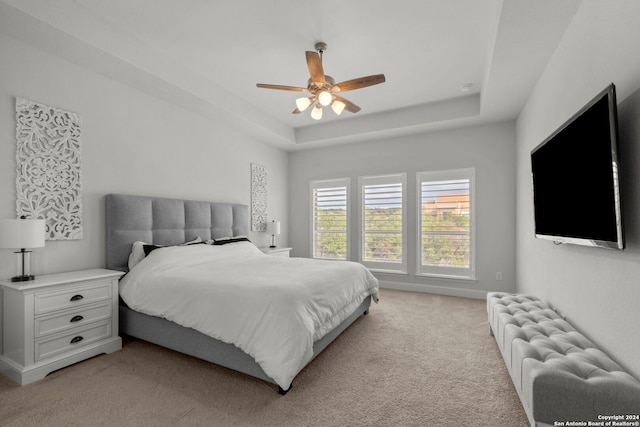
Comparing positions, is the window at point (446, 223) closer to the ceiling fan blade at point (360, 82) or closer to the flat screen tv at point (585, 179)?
the flat screen tv at point (585, 179)

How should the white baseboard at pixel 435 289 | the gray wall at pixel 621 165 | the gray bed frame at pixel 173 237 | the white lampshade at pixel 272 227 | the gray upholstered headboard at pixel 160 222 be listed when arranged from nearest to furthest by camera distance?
the gray wall at pixel 621 165, the gray bed frame at pixel 173 237, the gray upholstered headboard at pixel 160 222, the white baseboard at pixel 435 289, the white lampshade at pixel 272 227

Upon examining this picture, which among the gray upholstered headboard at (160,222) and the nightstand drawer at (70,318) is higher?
the gray upholstered headboard at (160,222)

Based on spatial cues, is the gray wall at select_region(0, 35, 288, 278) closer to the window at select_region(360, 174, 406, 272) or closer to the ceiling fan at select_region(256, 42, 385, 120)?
the ceiling fan at select_region(256, 42, 385, 120)

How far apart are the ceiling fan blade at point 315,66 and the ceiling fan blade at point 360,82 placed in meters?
0.17

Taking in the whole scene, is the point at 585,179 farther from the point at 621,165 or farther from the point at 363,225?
the point at 363,225

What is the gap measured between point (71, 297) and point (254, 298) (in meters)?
1.55

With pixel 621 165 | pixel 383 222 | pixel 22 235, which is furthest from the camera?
pixel 383 222

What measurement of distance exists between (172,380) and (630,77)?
3.34 m

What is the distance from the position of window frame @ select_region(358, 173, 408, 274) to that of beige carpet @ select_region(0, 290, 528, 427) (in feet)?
7.11

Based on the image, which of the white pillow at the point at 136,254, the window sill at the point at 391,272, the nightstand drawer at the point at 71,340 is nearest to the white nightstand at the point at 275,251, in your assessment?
the window sill at the point at 391,272

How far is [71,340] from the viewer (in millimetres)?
2383

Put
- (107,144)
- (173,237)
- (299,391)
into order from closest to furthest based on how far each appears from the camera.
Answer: (299,391)
(107,144)
(173,237)

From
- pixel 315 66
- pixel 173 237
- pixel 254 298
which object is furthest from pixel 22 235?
pixel 315 66

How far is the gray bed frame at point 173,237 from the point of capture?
225cm
